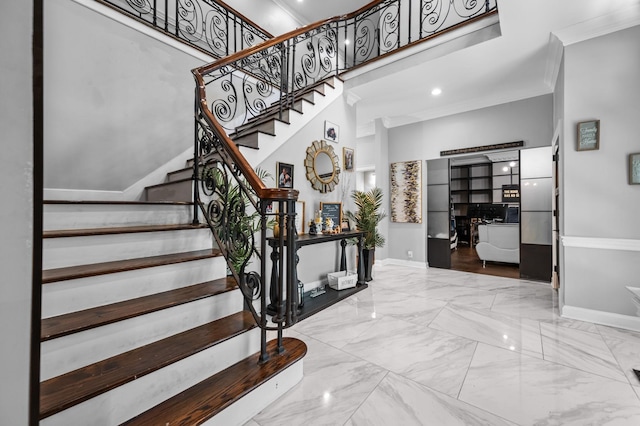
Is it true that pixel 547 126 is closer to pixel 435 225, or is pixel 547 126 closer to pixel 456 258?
pixel 435 225

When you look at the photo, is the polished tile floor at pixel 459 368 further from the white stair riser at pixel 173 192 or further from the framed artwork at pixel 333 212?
the white stair riser at pixel 173 192

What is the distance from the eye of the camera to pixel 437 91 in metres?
4.32

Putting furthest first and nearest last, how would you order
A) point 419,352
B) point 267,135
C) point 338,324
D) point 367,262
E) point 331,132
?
point 367,262 → point 331,132 → point 267,135 → point 338,324 → point 419,352

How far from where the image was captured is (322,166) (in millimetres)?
3885

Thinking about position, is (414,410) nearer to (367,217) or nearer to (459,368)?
(459,368)

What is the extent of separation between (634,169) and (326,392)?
11.5ft

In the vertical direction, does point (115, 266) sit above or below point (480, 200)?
below

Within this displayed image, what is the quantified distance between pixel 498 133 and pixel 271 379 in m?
5.08

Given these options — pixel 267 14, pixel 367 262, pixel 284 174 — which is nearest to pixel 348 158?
pixel 284 174

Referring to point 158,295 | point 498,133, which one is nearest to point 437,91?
point 498,133

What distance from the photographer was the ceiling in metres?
2.60

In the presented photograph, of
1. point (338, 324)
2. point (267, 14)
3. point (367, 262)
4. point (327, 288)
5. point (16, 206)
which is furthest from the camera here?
point (267, 14)

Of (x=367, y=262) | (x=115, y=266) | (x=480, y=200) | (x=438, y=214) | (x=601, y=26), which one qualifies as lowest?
(x=367, y=262)

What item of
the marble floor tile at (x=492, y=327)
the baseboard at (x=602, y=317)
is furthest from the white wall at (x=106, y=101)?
the baseboard at (x=602, y=317)
